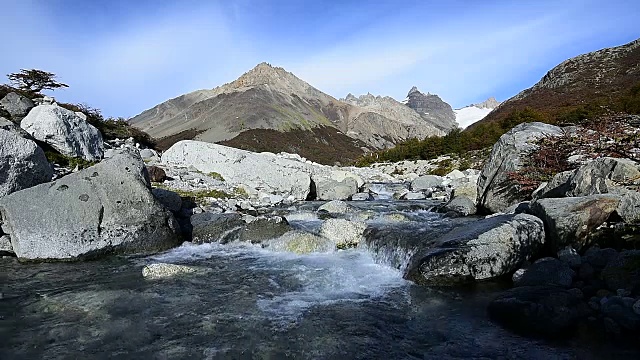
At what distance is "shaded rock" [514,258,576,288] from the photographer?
7004mm

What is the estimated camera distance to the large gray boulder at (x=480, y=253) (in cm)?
790

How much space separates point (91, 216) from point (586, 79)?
272 ft

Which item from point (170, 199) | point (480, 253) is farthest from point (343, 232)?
point (170, 199)

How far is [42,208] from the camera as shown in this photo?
1020 cm

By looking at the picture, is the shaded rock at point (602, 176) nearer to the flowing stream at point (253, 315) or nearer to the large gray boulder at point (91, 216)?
the flowing stream at point (253, 315)

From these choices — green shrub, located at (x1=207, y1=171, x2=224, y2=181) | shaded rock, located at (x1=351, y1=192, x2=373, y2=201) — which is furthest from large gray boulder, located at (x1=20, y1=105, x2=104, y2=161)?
shaded rock, located at (x1=351, y1=192, x2=373, y2=201)

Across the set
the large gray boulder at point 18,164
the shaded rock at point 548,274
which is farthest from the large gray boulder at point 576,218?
the large gray boulder at point 18,164

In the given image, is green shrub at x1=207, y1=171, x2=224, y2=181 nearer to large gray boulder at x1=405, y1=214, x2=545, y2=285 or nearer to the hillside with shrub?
large gray boulder at x1=405, y1=214, x2=545, y2=285

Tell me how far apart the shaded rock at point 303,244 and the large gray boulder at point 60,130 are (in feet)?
41.7

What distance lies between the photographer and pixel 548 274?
23.7 ft

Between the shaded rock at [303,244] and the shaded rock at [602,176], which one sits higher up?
the shaded rock at [602,176]

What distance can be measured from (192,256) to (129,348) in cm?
561

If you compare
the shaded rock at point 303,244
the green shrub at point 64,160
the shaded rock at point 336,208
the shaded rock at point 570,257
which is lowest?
the shaded rock at point 570,257

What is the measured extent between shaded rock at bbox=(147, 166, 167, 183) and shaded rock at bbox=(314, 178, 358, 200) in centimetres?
835
